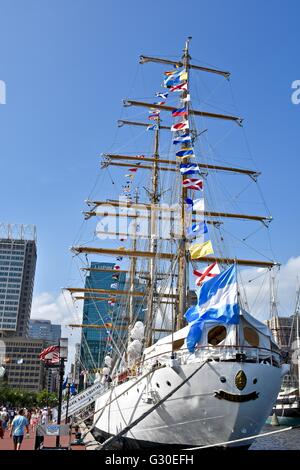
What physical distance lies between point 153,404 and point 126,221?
79.0ft

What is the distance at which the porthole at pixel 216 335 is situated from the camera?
16844 millimetres

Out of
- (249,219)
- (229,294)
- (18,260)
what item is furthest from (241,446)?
(18,260)

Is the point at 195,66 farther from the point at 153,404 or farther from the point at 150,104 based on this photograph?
the point at 153,404

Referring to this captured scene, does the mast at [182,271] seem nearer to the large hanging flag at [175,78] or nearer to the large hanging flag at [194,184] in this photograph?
the large hanging flag at [175,78]

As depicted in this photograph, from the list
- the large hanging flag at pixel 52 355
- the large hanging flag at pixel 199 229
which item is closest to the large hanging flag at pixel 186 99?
the large hanging flag at pixel 199 229

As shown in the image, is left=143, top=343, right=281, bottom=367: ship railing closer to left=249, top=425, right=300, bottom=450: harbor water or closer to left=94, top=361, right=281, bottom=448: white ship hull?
left=94, top=361, right=281, bottom=448: white ship hull

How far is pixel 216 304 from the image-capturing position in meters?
16.0

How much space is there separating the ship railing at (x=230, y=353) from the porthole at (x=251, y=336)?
60 centimetres

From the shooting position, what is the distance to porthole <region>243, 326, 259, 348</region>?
1703cm

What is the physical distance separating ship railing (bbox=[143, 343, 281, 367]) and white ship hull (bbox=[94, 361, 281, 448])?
311 mm

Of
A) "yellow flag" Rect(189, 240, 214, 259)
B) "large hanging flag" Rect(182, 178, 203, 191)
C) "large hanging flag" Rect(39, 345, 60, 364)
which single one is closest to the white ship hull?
"large hanging flag" Rect(39, 345, 60, 364)

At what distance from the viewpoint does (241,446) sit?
15586 millimetres

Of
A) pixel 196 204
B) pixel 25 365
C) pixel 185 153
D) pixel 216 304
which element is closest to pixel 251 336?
pixel 216 304

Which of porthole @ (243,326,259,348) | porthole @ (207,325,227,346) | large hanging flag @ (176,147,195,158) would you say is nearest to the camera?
porthole @ (207,325,227,346)
